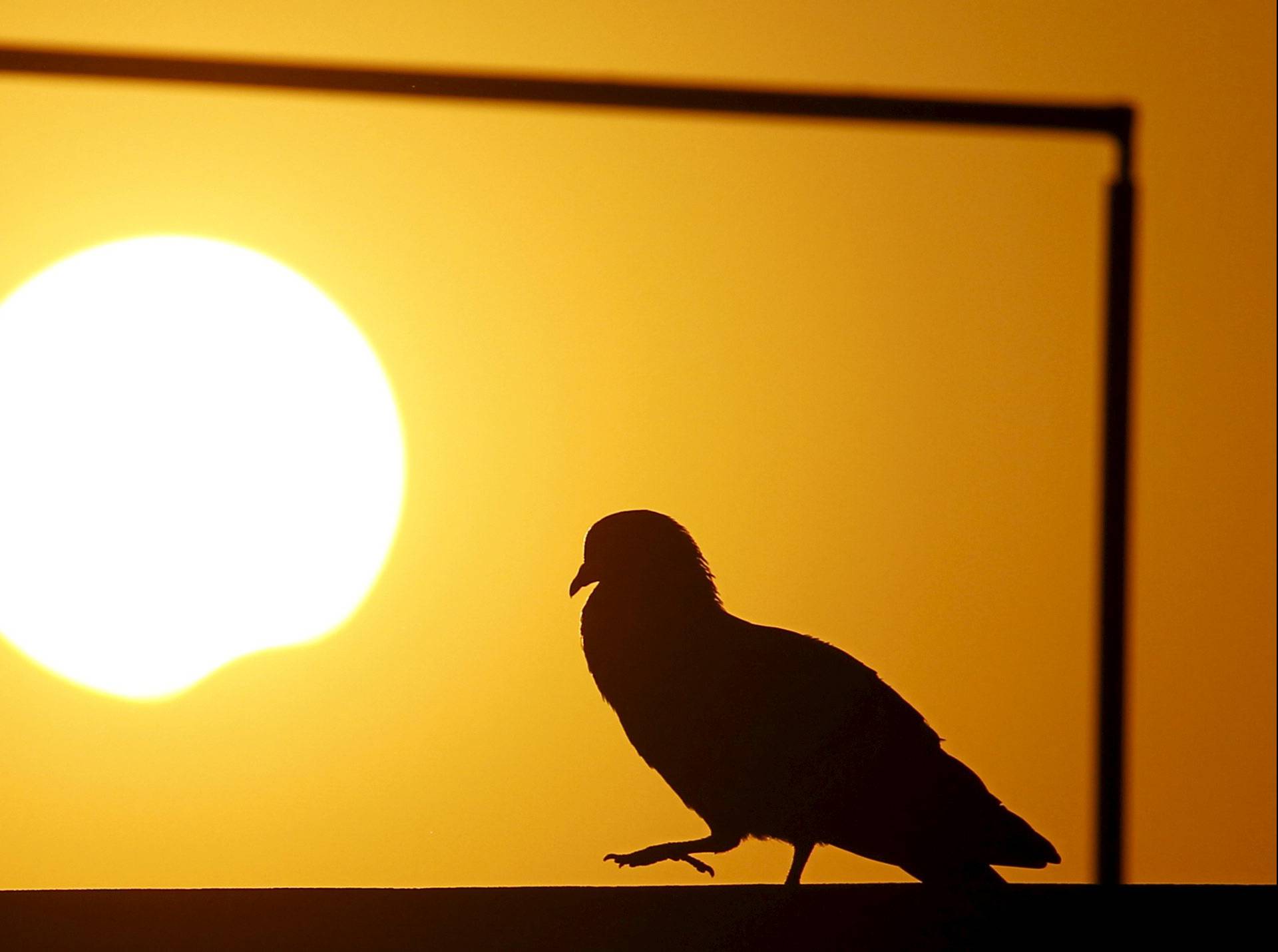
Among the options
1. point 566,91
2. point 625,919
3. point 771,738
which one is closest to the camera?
point 625,919

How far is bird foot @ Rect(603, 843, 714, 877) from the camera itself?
3156 millimetres

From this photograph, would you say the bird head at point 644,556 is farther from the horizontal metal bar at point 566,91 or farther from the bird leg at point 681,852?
the horizontal metal bar at point 566,91

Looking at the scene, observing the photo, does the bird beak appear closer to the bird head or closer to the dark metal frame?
the bird head

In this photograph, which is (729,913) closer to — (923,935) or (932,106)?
(923,935)

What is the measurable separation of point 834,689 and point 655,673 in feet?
1.36

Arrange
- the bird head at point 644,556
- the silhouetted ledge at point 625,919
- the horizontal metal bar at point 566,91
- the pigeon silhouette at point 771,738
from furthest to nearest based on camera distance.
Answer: the bird head at point 644,556 < the pigeon silhouette at point 771,738 < the horizontal metal bar at point 566,91 < the silhouetted ledge at point 625,919

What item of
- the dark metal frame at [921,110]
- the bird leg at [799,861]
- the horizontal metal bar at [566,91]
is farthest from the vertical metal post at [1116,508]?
the bird leg at [799,861]

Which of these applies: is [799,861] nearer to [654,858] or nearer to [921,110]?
[654,858]

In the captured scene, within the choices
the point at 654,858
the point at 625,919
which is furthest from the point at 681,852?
the point at 625,919

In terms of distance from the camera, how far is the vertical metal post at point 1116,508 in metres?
2.19

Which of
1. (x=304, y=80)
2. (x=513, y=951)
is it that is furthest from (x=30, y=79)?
(x=513, y=951)

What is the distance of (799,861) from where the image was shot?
3.26 metres

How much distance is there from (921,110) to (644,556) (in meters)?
1.50

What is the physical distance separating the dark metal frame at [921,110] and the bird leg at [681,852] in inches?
46.8
